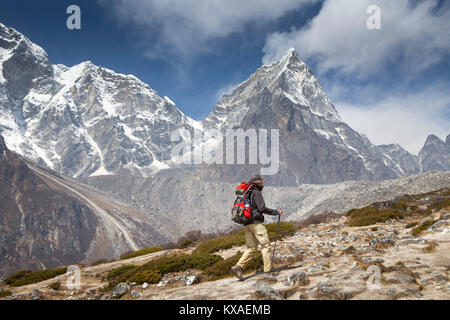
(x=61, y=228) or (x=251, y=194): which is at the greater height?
(x=251, y=194)

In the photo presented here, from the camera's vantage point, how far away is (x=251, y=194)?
838cm

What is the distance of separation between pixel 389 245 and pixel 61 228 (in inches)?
7538

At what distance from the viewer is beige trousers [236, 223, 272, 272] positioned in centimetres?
822

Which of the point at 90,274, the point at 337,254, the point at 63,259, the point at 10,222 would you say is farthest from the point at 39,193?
the point at 337,254

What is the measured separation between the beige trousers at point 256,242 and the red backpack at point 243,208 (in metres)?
0.37

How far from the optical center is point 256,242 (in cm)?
859

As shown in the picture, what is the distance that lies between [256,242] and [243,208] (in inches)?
50.9

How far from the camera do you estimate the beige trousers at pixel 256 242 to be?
8219mm

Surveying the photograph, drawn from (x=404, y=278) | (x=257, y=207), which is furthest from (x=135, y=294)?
(x=404, y=278)

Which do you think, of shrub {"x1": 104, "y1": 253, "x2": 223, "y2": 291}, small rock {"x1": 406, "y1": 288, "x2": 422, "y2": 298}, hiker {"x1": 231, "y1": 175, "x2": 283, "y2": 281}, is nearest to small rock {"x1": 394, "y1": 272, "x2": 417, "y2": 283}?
small rock {"x1": 406, "y1": 288, "x2": 422, "y2": 298}

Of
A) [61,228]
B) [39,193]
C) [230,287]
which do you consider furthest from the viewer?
[39,193]
